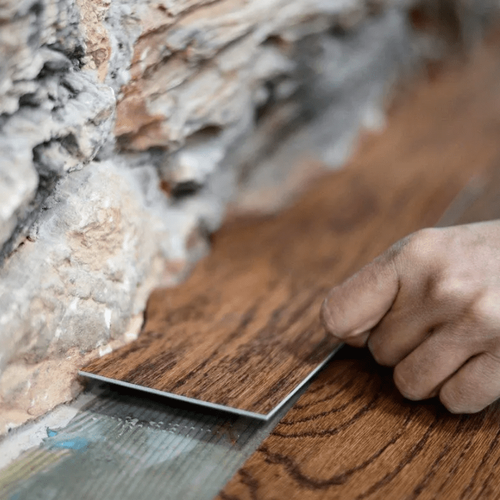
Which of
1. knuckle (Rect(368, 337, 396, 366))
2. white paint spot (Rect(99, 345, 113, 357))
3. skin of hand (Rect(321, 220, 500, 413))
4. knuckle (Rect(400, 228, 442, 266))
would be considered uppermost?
white paint spot (Rect(99, 345, 113, 357))

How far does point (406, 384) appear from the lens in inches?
25.5

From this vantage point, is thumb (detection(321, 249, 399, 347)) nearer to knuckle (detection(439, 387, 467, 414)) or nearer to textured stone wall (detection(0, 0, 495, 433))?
knuckle (detection(439, 387, 467, 414))

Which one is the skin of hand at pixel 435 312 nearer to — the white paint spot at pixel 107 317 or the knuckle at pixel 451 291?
the knuckle at pixel 451 291

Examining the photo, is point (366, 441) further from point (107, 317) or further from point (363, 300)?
point (107, 317)

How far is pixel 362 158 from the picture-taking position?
1.34 m

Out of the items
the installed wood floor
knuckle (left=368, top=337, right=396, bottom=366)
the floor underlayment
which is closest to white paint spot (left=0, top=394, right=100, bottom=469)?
the floor underlayment

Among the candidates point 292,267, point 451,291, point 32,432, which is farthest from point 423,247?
point 32,432

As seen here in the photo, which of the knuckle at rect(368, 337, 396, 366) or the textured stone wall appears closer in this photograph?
the textured stone wall

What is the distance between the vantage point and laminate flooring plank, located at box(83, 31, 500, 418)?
665 mm

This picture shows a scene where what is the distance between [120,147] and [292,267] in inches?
12.9

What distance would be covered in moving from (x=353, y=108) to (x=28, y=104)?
941 millimetres

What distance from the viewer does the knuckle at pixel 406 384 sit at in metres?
0.64

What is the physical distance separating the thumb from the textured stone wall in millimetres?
251

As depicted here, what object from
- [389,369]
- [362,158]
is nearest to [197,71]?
[389,369]
